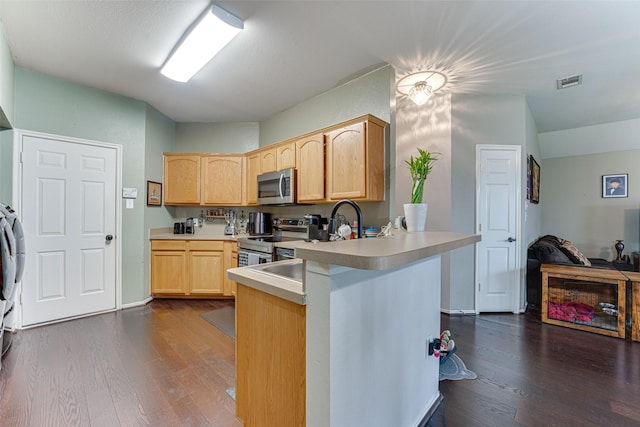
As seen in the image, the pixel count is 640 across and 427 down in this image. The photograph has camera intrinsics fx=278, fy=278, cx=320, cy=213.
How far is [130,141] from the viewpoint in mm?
3570

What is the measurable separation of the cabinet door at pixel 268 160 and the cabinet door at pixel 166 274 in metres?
1.70

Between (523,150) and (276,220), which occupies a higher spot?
(523,150)

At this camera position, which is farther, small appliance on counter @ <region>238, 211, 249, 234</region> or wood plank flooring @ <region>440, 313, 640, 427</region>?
small appliance on counter @ <region>238, 211, 249, 234</region>

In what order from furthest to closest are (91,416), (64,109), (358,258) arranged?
(64,109), (91,416), (358,258)

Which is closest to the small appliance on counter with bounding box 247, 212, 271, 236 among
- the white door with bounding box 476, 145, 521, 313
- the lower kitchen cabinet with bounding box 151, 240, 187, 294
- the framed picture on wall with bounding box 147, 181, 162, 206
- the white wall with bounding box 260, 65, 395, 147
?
the lower kitchen cabinet with bounding box 151, 240, 187, 294

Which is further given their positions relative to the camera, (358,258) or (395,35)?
(395,35)

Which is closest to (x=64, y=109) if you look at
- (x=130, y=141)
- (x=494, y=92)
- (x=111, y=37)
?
(x=130, y=141)

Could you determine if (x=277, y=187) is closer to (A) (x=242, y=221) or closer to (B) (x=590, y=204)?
(A) (x=242, y=221)

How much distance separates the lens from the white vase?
190 centimetres

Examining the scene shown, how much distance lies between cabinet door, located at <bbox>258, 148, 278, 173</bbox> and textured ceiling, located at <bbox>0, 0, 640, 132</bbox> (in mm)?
682

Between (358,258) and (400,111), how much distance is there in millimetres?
3527

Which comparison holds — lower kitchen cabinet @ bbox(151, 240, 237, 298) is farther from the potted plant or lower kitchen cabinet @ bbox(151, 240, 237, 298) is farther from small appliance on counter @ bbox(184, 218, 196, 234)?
the potted plant

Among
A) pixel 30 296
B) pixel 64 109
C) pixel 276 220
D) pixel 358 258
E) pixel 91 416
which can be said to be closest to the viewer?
pixel 358 258

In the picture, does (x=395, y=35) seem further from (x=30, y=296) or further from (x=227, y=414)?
(x=30, y=296)
